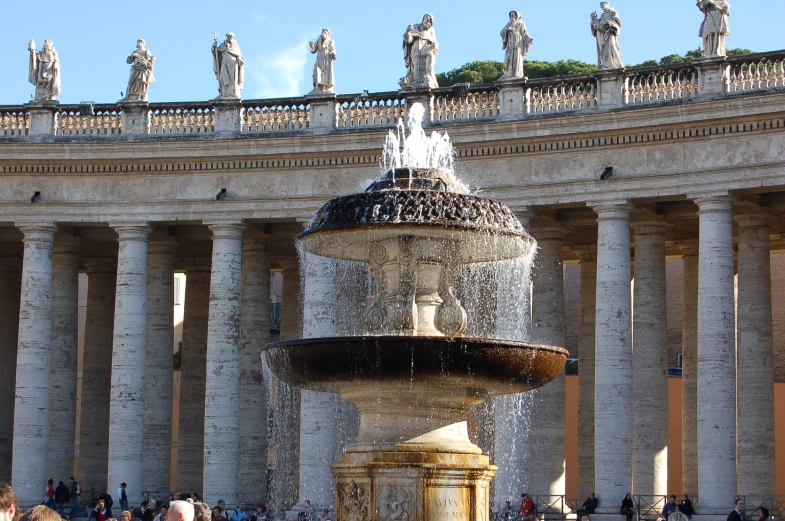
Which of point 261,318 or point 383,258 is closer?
point 383,258

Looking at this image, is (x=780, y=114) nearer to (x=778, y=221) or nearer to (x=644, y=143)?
(x=644, y=143)

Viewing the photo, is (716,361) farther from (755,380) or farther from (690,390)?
(690,390)

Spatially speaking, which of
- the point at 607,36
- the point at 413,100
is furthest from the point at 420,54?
the point at 607,36

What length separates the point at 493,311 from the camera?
43.9m

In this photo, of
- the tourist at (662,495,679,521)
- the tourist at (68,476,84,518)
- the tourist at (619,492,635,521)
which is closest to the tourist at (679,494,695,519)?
the tourist at (662,495,679,521)

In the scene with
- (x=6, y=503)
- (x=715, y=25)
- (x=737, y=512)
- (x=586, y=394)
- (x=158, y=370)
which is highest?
(x=715, y=25)

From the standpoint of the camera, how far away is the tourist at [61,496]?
1844 inches

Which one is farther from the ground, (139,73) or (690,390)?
(139,73)

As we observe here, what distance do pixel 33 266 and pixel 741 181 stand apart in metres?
23.1

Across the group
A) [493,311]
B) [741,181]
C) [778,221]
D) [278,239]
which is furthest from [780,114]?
[278,239]

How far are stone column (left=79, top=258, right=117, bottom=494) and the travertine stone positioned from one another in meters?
9.45

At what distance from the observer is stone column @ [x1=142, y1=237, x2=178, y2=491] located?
165ft

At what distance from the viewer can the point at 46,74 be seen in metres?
49.6

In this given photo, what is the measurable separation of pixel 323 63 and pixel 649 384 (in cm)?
1504
